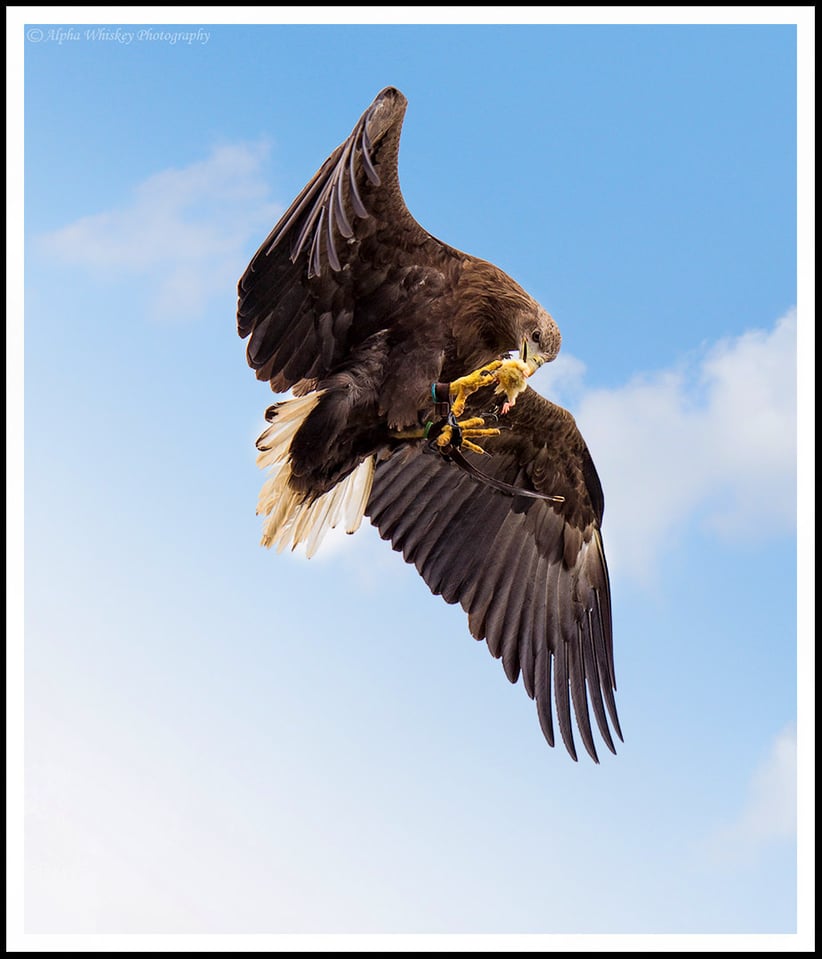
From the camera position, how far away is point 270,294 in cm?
438

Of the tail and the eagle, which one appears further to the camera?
Result: the tail

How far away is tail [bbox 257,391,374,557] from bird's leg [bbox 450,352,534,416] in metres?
0.51

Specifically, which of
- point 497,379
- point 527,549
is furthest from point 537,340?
point 527,549

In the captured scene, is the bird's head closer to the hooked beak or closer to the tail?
the hooked beak

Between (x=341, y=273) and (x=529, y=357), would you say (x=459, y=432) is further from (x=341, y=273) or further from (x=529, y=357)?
(x=341, y=273)

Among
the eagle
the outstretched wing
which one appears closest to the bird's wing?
the eagle

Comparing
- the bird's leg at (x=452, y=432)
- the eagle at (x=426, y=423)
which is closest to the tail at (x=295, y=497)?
the eagle at (x=426, y=423)

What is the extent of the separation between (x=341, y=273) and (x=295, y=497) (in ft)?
3.08

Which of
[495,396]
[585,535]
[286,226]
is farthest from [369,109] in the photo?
[585,535]

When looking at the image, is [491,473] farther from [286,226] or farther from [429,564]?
[286,226]

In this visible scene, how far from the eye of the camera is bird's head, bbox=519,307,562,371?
4.49 meters

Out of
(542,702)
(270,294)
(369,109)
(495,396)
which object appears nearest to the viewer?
(369,109)

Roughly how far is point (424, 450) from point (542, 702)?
122cm

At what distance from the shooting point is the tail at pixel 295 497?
4.62 m
